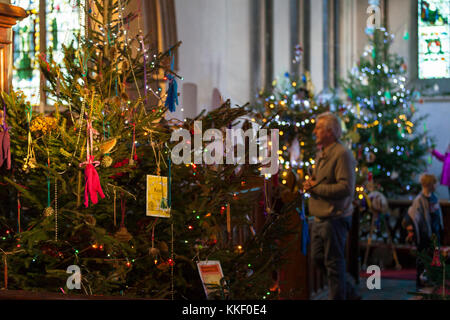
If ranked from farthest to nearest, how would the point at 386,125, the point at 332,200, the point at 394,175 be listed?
the point at 386,125 < the point at 394,175 < the point at 332,200

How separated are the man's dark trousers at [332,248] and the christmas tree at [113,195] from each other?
1062mm

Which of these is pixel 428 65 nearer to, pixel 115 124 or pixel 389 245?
pixel 389 245

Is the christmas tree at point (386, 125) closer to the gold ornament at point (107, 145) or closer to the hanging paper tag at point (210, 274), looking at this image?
the hanging paper tag at point (210, 274)

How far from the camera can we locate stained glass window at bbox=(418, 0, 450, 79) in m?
15.3

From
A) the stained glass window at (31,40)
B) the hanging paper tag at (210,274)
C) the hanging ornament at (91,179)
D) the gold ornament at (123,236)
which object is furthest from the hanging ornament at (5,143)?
the stained glass window at (31,40)

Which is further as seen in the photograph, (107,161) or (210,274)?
(210,274)

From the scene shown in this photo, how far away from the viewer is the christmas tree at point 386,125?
39.5ft

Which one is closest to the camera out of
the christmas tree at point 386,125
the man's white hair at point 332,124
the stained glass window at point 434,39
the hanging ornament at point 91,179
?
the hanging ornament at point 91,179

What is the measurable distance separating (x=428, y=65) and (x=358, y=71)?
9.11 feet

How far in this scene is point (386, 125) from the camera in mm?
12180

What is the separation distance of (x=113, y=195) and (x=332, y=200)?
1.88 metres

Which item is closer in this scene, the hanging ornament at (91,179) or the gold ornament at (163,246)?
the hanging ornament at (91,179)

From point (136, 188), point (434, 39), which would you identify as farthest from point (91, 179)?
point (434, 39)

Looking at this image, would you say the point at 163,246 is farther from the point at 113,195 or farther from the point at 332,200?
the point at 332,200
